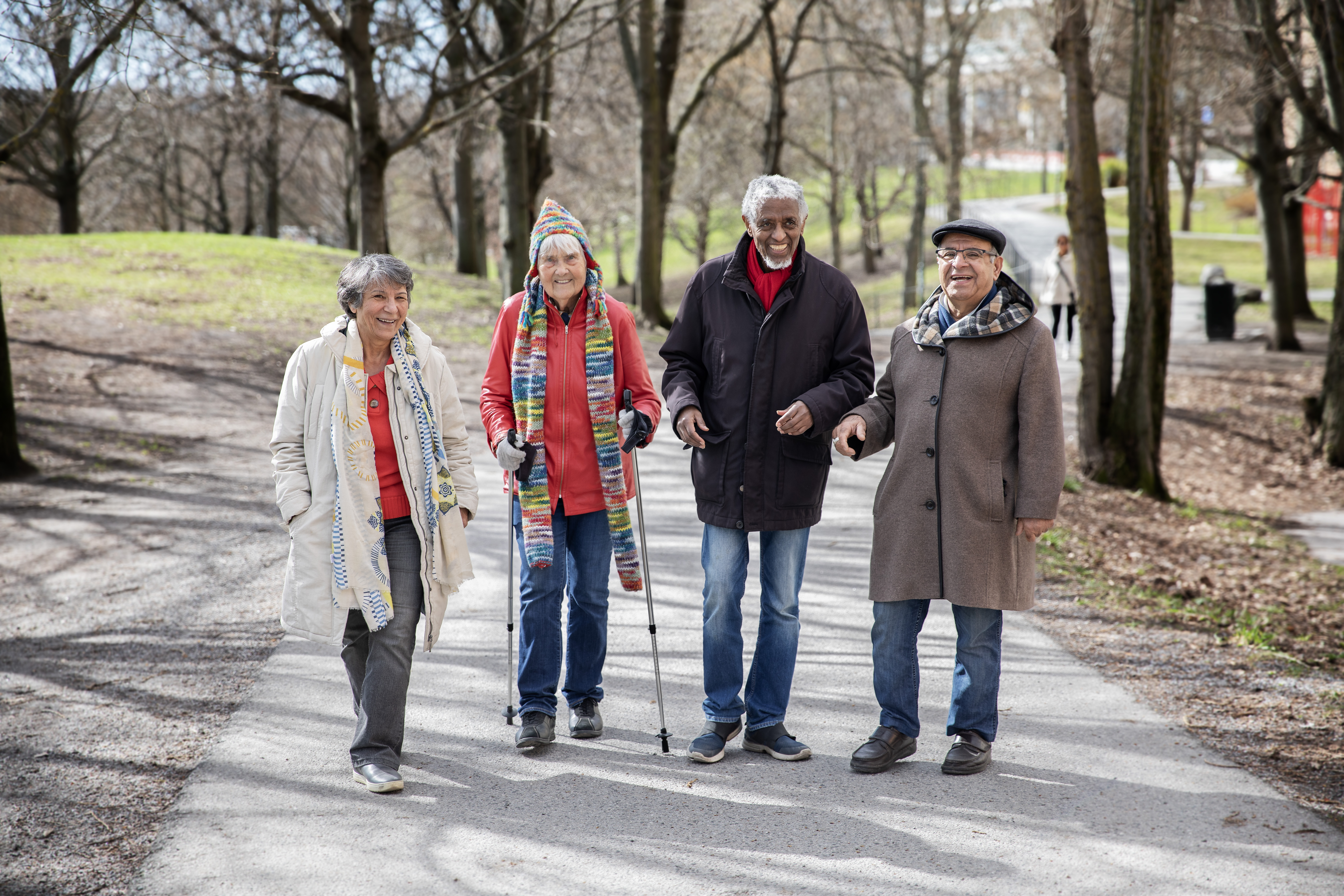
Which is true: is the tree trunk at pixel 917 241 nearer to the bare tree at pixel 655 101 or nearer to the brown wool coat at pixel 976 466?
the bare tree at pixel 655 101

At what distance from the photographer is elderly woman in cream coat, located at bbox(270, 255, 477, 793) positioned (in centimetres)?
392

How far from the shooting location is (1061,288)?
16547mm

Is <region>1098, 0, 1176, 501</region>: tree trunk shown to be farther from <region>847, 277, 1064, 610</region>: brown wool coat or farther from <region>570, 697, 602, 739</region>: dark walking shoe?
<region>570, 697, 602, 739</region>: dark walking shoe

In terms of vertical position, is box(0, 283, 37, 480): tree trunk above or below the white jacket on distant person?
below

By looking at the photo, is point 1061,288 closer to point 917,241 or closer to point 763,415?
point 917,241

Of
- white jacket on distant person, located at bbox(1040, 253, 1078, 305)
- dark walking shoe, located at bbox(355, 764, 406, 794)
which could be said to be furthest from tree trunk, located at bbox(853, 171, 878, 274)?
dark walking shoe, located at bbox(355, 764, 406, 794)

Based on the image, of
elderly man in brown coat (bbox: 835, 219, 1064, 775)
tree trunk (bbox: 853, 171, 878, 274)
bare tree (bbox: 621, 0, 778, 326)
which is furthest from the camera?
tree trunk (bbox: 853, 171, 878, 274)

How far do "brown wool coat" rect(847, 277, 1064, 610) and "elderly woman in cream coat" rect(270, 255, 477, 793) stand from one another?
1649mm

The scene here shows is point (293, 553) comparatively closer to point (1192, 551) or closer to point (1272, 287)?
point (1192, 551)

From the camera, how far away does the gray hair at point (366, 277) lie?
395cm

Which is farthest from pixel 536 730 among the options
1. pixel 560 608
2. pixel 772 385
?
pixel 772 385

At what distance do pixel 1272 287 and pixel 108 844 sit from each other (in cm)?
2064

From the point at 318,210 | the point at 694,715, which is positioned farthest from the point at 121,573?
the point at 318,210

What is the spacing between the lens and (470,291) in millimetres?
21656
